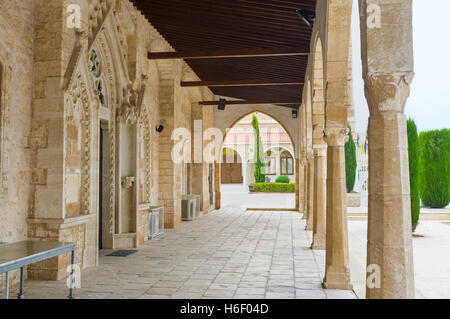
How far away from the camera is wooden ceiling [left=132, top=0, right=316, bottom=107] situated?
6336 mm

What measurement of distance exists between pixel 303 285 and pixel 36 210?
329 cm

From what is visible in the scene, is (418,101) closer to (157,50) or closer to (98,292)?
(157,50)

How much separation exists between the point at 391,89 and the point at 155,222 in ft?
20.5

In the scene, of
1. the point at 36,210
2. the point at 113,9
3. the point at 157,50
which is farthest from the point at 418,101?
the point at 36,210

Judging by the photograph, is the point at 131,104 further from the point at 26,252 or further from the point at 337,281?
the point at 337,281

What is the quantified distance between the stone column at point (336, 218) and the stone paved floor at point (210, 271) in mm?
211

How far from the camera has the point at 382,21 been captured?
2.58 metres

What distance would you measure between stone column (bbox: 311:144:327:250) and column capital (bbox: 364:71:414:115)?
161 inches

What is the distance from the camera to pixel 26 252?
339cm

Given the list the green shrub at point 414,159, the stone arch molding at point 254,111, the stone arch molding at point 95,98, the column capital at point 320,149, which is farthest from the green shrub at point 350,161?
the stone arch molding at point 95,98

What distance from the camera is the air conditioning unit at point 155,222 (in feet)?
25.4

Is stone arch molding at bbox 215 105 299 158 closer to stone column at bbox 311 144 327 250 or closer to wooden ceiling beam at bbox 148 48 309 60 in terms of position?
wooden ceiling beam at bbox 148 48 309 60

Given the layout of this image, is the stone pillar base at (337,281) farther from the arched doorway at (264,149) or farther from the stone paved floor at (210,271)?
the arched doorway at (264,149)

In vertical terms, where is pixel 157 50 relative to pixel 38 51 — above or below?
above
